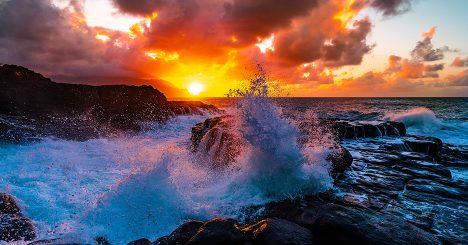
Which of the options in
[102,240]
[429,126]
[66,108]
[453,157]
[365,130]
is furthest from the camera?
[429,126]

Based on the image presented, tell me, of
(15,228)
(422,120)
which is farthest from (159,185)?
(422,120)

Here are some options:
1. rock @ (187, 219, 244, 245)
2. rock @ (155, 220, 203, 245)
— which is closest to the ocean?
rock @ (155, 220, 203, 245)

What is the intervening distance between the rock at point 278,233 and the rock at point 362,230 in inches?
9.0

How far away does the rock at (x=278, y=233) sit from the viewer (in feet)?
13.2

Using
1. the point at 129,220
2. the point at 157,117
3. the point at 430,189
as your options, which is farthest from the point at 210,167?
the point at 157,117

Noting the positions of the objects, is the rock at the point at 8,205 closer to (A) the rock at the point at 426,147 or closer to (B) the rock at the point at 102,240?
(B) the rock at the point at 102,240

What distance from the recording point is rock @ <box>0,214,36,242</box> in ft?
16.3

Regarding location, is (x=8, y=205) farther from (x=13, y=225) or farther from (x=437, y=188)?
(x=437, y=188)

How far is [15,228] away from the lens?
17.1ft

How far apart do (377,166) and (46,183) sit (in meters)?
10.3

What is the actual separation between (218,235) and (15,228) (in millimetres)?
3828

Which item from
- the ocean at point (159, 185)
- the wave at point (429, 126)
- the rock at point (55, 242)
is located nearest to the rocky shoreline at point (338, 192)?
the rock at point (55, 242)

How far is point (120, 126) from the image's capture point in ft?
71.2

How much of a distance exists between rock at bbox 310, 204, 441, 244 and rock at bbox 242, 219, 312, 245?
0.23 m
